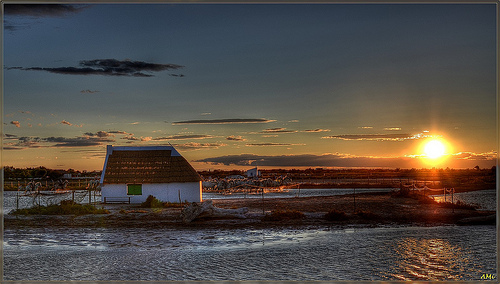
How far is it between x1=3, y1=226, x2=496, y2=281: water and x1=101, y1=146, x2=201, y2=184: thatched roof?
406 inches

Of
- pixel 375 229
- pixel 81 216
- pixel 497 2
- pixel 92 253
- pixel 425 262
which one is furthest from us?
pixel 81 216

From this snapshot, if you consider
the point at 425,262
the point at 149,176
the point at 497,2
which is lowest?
the point at 425,262

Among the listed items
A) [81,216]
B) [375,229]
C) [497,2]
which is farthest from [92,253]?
[497,2]

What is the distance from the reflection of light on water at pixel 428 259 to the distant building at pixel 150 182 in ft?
57.1

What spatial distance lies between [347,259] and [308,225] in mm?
7737

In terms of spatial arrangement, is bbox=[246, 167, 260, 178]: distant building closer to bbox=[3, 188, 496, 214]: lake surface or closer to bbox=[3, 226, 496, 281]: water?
bbox=[3, 188, 496, 214]: lake surface

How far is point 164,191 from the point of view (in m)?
32.8

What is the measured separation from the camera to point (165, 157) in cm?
3431

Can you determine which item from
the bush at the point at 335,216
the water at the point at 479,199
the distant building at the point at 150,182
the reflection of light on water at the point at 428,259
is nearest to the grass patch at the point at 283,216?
the bush at the point at 335,216

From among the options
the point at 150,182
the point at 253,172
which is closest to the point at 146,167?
the point at 150,182

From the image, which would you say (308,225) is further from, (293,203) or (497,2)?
(497,2)

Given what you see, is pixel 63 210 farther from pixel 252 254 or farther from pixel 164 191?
pixel 252 254

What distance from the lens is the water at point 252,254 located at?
46.9ft

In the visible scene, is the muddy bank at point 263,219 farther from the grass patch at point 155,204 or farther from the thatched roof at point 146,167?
the thatched roof at point 146,167
